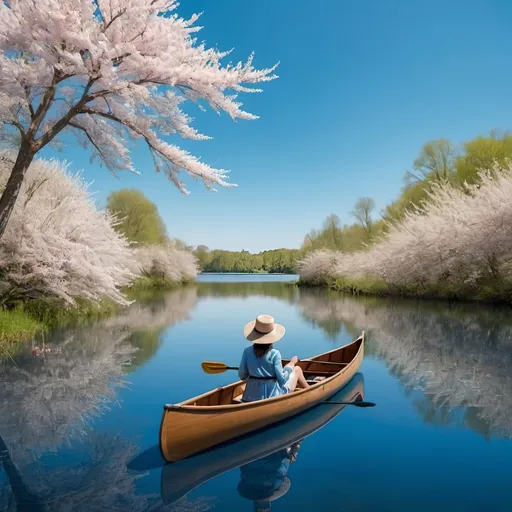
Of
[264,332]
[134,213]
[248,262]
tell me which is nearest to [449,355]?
[264,332]

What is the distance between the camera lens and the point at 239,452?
5.38 metres

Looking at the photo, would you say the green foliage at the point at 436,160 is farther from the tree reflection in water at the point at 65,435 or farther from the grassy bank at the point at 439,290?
the tree reflection in water at the point at 65,435

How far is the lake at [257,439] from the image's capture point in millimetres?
4273

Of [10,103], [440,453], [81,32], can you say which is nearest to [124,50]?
[81,32]

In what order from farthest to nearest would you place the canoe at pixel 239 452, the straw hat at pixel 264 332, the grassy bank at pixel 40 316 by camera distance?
1. the grassy bank at pixel 40 316
2. the straw hat at pixel 264 332
3. the canoe at pixel 239 452

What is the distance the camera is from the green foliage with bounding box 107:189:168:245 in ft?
144

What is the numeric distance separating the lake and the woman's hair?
3.47 ft

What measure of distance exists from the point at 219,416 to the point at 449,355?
25.0 feet

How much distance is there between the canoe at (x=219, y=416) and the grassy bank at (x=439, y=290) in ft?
57.3

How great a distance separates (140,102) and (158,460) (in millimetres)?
8232

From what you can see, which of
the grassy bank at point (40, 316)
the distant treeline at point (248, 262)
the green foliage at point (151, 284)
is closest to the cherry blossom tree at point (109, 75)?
the grassy bank at point (40, 316)

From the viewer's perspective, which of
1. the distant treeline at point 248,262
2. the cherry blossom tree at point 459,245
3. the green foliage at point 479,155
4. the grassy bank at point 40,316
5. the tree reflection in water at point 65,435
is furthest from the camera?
the distant treeline at point 248,262

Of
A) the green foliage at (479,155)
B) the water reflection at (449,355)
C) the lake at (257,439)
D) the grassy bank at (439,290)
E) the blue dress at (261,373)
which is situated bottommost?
the lake at (257,439)

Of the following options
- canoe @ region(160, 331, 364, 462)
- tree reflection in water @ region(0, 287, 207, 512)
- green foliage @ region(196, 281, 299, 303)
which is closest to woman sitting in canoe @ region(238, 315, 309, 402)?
canoe @ region(160, 331, 364, 462)
